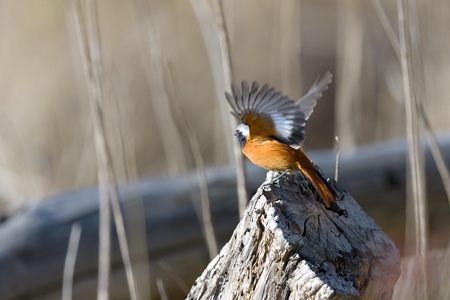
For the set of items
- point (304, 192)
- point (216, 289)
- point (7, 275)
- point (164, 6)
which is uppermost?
point (164, 6)

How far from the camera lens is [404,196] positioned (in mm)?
2701

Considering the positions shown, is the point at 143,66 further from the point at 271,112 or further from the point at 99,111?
the point at 271,112

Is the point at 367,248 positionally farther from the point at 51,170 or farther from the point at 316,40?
the point at 316,40

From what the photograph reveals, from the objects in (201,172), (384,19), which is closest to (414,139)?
(384,19)

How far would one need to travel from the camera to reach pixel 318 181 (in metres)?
1.25

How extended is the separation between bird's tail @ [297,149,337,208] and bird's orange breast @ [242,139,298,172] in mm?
17

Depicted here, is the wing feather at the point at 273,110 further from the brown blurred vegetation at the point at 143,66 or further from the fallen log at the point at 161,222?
the brown blurred vegetation at the point at 143,66

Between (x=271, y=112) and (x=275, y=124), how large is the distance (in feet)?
0.14

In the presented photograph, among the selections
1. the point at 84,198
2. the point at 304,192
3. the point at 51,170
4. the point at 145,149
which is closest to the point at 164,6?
the point at 145,149

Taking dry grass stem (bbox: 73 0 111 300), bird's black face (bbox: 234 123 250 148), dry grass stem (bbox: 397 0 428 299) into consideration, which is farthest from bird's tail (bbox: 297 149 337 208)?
dry grass stem (bbox: 73 0 111 300)

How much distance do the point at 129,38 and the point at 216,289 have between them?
377 cm

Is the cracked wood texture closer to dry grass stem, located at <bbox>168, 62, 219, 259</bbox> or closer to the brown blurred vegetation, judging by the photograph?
dry grass stem, located at <bbox>168, 62, 219, 259</bbox>

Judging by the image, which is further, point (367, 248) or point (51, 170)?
point (51, 170)

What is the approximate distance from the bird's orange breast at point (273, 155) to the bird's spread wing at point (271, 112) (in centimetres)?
2
